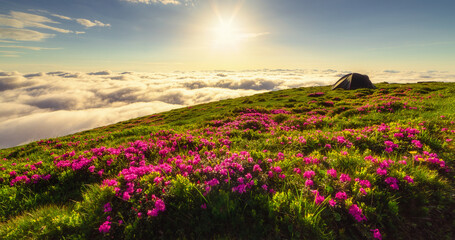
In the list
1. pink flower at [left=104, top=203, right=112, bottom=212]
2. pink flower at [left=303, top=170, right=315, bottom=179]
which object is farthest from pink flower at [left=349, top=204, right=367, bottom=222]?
pink flower at [left=104, top=203, right=112, bottom=212]

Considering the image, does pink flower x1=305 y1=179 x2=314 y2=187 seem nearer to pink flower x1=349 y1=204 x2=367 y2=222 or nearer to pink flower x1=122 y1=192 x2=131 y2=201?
pink flower x1=349 y1=204 x2=367 y2=222

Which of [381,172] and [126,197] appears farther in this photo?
[381,172]

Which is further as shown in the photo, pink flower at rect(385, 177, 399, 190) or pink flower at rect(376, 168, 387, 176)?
pink flower at rect(376, 168, 387, 176)

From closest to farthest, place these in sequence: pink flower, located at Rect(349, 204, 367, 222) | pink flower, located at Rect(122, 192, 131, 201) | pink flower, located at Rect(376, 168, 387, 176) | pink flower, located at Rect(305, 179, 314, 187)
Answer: pink flower, located at Rect(349, 204, 367, 222) → pink flower, located at Rect(122, 192, 131, 201) → pink flower, located at Rect(305, 179, 314, 187) → pink flower, located at Rect(376, 168, 387, 176)

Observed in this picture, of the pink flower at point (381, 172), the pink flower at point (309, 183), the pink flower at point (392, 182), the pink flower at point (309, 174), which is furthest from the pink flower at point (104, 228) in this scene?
the pink flower at point (381, 172)

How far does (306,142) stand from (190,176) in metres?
5.24

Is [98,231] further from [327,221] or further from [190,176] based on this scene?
[327,221]

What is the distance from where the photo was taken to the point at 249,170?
16.0 feet

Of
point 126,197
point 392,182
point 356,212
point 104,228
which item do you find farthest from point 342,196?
point 104,228

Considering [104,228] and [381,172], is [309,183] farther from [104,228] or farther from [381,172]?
[104,228]

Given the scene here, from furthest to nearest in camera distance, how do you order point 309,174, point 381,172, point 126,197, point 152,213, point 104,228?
point 309,174
point 381,172
point 126,197
point 152,213
point 104,228

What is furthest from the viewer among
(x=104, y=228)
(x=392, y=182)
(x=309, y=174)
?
(x=309, y=174)

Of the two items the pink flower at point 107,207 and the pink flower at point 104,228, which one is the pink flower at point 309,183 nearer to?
the pink flower at point 104,228

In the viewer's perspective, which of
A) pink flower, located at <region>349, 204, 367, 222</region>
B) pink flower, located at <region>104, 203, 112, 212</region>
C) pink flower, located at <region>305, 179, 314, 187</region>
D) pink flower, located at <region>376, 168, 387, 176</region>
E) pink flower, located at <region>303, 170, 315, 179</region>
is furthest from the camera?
pink flower, located at <region>303, 170, 315, 179</region>
